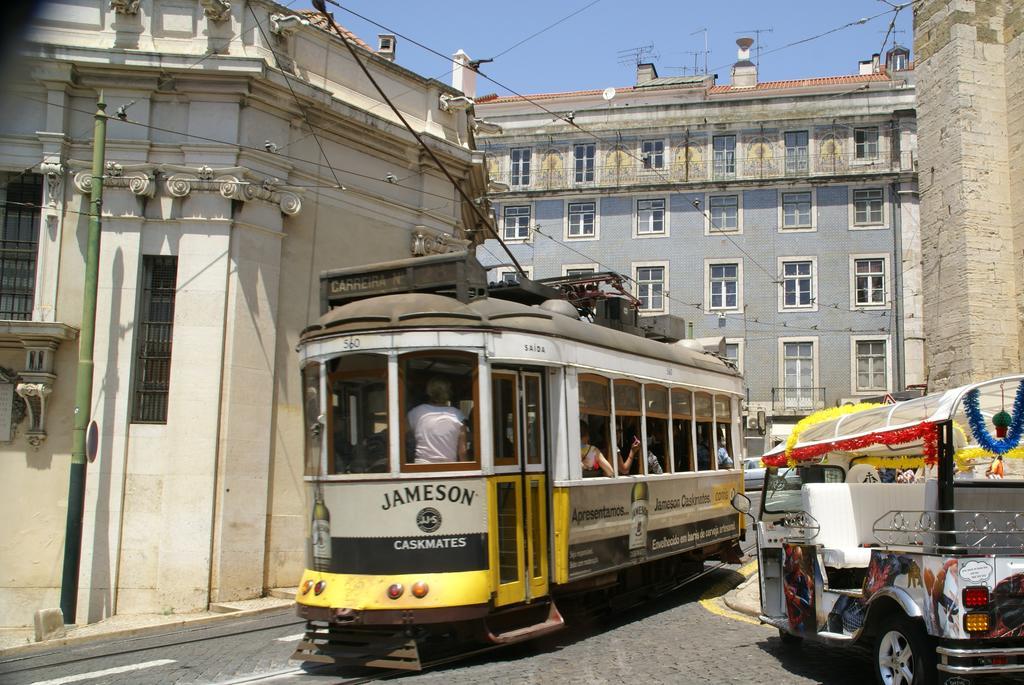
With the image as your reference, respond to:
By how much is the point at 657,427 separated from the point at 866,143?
30645 mm

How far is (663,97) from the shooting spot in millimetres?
41375

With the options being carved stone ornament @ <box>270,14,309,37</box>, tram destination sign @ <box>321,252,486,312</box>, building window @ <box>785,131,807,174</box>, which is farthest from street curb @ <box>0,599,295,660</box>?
building window @ <box>785,131,807,174</box>

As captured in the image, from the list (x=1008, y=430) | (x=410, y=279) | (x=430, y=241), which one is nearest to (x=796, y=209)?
(x=430, y=241)

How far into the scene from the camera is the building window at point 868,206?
3797 cm

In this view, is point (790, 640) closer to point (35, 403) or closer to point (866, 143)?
point (35, 403)

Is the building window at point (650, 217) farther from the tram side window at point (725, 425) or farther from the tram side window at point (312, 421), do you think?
the tram side window at point (312, 421)

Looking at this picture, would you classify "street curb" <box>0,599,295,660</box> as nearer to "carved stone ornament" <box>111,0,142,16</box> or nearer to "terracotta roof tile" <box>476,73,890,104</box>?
"carved stone ornament" <box>111,0,142,16</box>

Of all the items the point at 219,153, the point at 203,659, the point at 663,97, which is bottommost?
the point at 203,659

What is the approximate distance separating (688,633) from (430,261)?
4470mm

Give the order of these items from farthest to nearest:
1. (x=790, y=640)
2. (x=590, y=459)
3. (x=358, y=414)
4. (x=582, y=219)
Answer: (x=582, y=219) < (x=590, y=459) < (x=790, y=640) < (x=358, y=414)

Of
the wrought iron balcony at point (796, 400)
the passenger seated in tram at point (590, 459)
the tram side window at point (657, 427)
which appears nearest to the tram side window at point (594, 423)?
the passenger seated in tram at point (590, 459)

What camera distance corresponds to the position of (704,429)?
1269 cm

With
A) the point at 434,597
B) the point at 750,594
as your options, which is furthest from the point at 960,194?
the point at 434,597

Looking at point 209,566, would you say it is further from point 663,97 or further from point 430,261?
point 663,97
